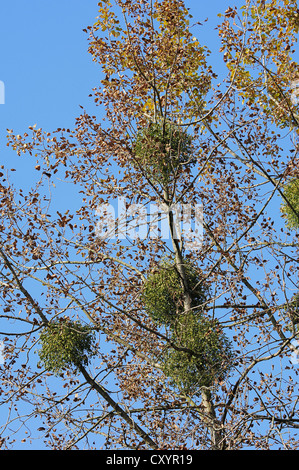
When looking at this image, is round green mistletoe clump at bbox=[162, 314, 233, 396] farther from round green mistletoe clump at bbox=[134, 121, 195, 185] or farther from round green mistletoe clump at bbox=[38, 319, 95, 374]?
round green mistletoe clump at bbox=[134, 121, 195, 185]

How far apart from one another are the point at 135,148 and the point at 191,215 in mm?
1319

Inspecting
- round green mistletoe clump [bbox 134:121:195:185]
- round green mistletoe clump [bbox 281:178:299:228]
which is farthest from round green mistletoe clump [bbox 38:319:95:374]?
round green mistletoe clump [bbox 281:178:299:228]

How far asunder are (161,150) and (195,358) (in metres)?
3.02

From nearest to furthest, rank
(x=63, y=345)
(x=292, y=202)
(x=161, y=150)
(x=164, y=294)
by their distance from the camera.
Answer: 1. (x=63, y=345)
2. (x=164, y=294)
3. (x=161, y=150)
4. (x=292, y=202)

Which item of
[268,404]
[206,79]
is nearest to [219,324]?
[268,404]

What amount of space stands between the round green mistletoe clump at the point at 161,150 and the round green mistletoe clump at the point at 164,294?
4.60ft

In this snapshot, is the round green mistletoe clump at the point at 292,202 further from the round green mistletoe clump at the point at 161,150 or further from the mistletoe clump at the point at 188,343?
the mistletoe clump at the point at 188,343

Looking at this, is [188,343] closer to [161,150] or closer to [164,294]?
[164,294]

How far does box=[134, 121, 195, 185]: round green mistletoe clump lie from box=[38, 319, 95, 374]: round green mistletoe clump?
8.27 ft

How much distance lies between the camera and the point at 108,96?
28.9 feet

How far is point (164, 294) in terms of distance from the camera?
821cm

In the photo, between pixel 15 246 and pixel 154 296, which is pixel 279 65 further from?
pixel 15 246

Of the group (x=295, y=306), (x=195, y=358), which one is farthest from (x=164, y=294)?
(x=295, y=306)

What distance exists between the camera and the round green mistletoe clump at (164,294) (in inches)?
322
